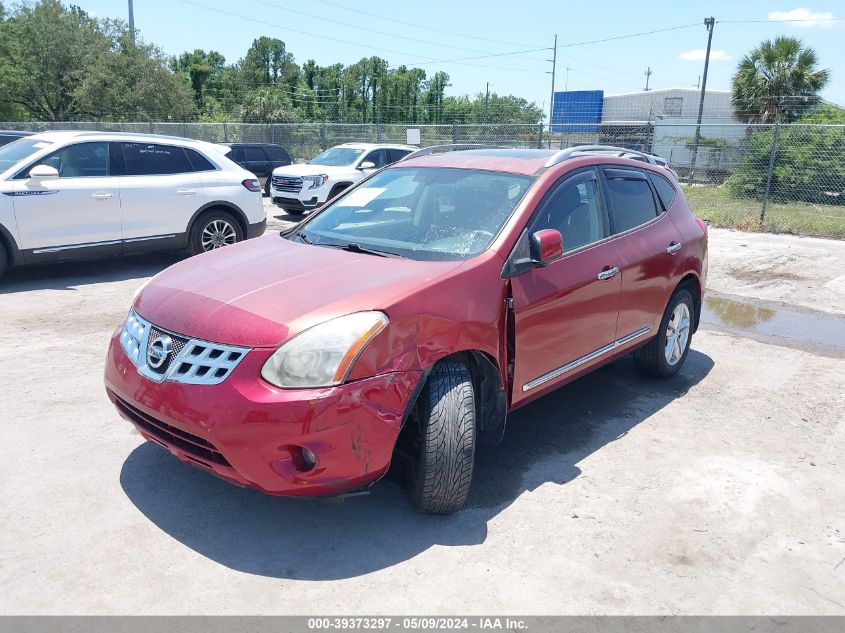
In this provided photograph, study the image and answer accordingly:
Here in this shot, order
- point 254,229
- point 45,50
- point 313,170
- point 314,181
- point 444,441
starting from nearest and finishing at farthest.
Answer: point 444,441
point 254,229
point 314,181
point 313,170
point 45,50

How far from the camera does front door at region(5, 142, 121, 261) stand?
303 inches

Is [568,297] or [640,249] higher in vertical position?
[640,249]

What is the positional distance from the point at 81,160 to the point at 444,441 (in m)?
6.96

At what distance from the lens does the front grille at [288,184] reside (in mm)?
14617

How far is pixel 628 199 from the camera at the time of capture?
492 cm

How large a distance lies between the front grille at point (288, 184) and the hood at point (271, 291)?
35.9 feet

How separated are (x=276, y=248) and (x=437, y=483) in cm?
177

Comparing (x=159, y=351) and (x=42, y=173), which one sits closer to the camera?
(x=159, y=351)

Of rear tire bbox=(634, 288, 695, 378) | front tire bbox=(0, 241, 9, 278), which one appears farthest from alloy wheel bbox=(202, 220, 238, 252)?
rear tire bbox=(634, 288, 695, 378)

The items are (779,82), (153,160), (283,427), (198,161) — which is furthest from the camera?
(779,82)

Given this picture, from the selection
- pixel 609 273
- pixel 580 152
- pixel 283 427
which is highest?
pixel 580 152

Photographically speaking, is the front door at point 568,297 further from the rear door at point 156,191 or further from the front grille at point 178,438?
the rear door at point 156,191

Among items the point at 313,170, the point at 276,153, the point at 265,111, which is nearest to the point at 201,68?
the point at 265,111

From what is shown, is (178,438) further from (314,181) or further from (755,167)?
(755,167)
